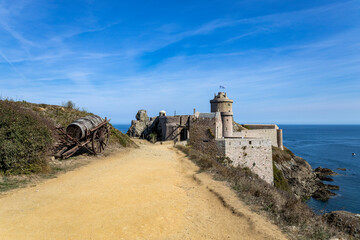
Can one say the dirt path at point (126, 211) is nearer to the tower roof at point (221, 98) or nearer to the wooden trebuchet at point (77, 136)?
the wooden trebuchet at point (77, 136)

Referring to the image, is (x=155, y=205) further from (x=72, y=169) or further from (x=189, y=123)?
(x=189, y=123)

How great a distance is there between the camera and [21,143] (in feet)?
31.1

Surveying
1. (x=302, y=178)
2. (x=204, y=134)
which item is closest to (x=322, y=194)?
(x=302, y=178)

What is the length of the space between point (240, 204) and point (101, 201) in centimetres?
459

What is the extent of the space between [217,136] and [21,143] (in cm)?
1815

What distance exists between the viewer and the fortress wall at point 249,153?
64.3ft

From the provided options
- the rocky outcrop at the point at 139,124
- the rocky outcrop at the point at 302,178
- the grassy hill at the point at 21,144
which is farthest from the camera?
the rocky outcrop at the point at 139,124

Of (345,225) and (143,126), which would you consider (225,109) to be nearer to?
(143,126)

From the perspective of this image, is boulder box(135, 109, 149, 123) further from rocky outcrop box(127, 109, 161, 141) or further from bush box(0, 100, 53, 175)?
bush box(0, 100, 53, 175)

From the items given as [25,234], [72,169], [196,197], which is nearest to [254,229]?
[196,197]

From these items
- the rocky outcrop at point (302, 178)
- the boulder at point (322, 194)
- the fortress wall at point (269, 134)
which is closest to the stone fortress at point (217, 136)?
the fortress wall at point (269, 134)

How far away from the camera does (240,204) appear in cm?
671

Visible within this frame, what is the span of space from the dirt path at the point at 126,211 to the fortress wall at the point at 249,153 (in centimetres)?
1058

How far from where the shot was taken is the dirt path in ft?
16.2
